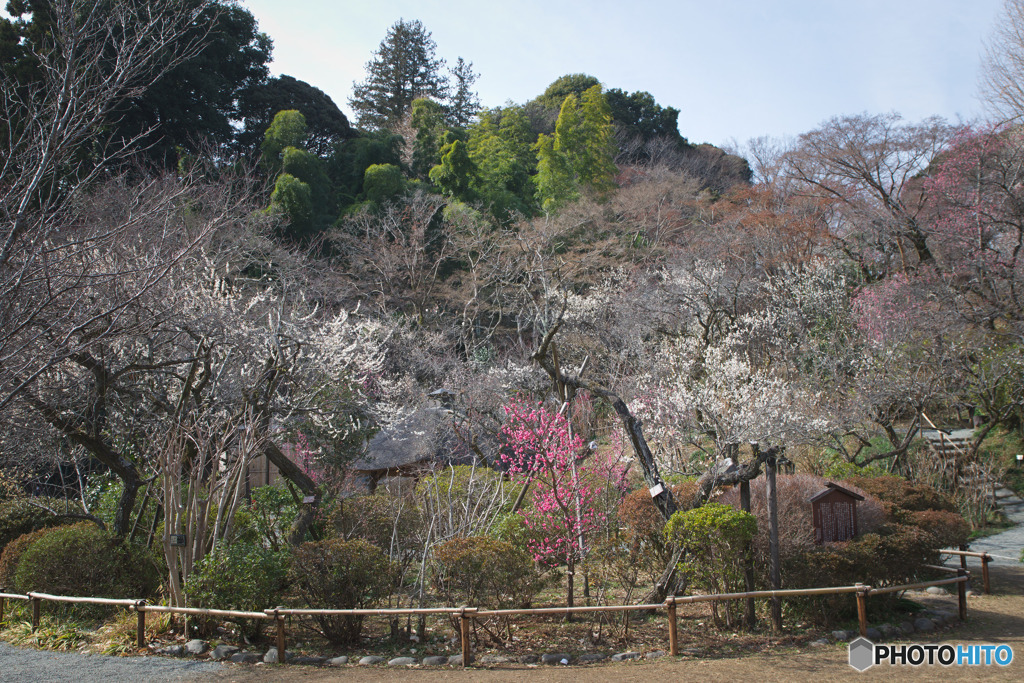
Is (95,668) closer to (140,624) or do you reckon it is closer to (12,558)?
(140,624)

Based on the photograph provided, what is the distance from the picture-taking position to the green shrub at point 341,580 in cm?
577

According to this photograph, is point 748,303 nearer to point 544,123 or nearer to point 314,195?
point 314,195

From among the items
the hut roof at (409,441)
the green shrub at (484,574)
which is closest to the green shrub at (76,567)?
the green shrub at (484,574)

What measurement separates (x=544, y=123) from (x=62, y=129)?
105ft

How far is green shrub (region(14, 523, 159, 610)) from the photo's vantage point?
6508mm

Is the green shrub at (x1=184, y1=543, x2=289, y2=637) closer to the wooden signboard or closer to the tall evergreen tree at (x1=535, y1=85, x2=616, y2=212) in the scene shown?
the wooden signboard

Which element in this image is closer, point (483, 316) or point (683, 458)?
point (683, 458)

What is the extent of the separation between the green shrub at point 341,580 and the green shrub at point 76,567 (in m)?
2.22

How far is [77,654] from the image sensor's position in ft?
18.5

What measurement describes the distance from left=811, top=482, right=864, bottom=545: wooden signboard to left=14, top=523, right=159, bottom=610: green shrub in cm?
699

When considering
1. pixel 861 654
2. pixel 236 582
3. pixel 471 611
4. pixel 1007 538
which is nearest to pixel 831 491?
pixel 861 654

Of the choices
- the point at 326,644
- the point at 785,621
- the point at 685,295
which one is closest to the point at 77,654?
the point at 326,644

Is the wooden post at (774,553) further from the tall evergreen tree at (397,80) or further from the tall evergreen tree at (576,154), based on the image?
the tall evergreen tree at (397,80)

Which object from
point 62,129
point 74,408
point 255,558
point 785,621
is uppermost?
point 62,129
